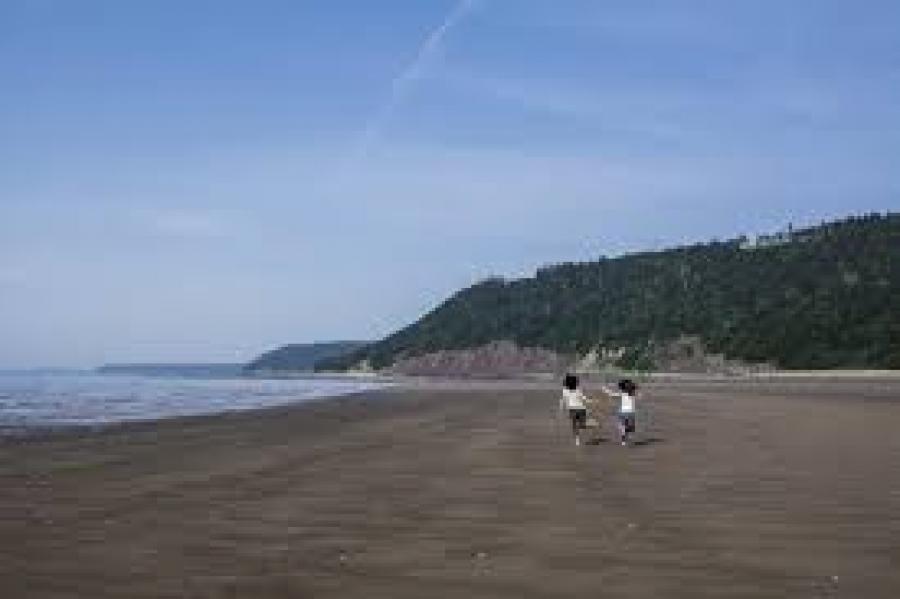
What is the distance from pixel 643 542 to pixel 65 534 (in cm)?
638

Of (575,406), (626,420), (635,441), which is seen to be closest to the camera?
(626,420)

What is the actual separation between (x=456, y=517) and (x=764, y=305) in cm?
13260

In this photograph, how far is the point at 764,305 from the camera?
476 feet

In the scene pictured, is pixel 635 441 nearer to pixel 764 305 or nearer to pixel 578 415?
pixel 578 415

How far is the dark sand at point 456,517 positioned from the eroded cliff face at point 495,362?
13147 cm

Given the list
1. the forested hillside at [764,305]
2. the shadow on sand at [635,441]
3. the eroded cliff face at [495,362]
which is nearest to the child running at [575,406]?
the shadow on sand at [635,441]

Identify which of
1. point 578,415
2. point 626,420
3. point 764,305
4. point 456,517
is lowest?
point 456,517

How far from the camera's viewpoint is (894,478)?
67.1 ft

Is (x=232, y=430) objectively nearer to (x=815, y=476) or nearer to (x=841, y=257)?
(x=815, y=476)

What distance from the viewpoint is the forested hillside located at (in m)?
120

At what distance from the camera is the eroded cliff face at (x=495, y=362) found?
6612 inches

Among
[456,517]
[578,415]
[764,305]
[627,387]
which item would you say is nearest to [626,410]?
[627,387]

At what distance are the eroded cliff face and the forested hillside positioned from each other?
235cm

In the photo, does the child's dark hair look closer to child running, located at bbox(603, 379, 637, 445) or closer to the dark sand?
child running, located at bbox(603, 379, 637, 445)
